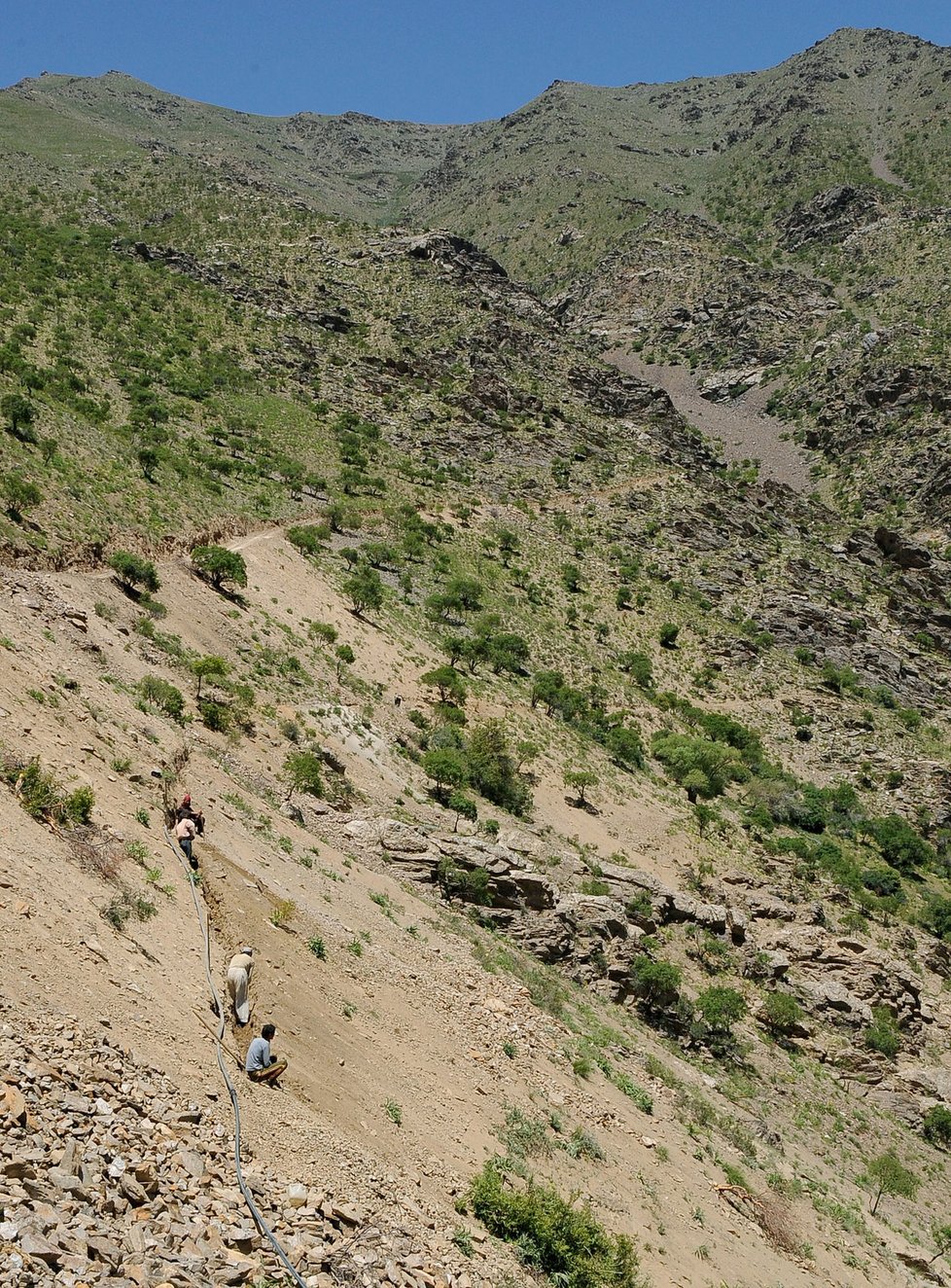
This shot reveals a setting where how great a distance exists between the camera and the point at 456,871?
19.8 metres

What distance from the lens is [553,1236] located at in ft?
31.3

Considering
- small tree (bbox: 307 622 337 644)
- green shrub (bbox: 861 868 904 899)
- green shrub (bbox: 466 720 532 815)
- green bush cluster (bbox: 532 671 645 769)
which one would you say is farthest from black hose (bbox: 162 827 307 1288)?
green shrub (bbox: 861 868 904 899)

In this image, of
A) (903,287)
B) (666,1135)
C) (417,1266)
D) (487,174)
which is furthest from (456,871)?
(487,174)

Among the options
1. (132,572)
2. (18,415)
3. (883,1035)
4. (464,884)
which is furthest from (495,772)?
(18,415)

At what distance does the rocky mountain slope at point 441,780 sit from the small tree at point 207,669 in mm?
292

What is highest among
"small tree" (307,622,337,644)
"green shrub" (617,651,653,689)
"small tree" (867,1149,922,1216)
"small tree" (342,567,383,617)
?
"green shrub" (617,651,653,689)

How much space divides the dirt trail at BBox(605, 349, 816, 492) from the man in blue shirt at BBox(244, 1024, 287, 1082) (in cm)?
8714

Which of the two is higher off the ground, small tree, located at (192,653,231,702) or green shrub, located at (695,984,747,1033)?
small tree, located at (192,653,231,702)

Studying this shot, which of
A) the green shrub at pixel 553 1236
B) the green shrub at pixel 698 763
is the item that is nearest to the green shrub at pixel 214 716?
the green shrub at pixel 553 1236

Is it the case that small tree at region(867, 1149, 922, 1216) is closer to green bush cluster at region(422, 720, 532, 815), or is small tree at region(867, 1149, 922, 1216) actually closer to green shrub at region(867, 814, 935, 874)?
green bush cluster at region(422, 720, 532, 815)

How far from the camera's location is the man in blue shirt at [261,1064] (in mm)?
9211

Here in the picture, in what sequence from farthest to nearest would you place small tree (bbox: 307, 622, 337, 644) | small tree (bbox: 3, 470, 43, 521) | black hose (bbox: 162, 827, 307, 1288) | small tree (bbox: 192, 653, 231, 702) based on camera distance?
small tree (bbox: 307, 622, 337, 644)
small tree (bbox: 3, 470, 43, 521)
small tree (bbox: 192, 653, 231, 702)
black hose (bbox: 162, 827, 307, 1288)

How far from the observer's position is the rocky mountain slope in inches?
351

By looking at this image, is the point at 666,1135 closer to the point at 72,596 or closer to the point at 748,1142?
the point at 748,1142
